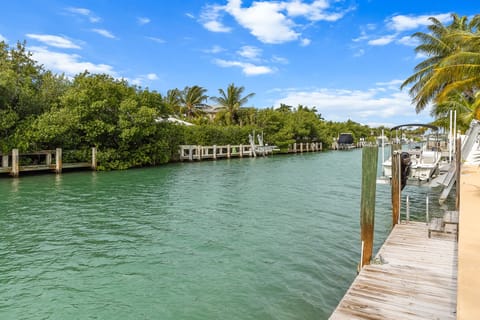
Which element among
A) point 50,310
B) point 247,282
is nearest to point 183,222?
point 247,282

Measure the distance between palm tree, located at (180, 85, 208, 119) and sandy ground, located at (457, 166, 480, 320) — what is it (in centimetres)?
5229

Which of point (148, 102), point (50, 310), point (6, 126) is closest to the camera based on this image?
point (50, 310)

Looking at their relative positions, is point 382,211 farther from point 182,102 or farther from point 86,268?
point 182,102

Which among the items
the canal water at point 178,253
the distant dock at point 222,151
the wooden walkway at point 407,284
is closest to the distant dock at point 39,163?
the canal water at point 178,253

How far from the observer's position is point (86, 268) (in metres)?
6.60

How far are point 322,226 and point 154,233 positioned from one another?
4.49m

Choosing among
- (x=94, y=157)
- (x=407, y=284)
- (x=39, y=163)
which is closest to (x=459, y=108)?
(x=407, y=284)

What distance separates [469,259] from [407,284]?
0.88 meters

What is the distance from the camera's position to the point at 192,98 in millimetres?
57969

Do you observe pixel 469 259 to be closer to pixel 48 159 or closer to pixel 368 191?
pixel 368 191

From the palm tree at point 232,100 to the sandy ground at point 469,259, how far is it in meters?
44.2

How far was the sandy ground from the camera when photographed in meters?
3.05

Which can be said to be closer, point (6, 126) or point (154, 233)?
point (154, 233)

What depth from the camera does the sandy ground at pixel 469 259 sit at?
10.0 ft
